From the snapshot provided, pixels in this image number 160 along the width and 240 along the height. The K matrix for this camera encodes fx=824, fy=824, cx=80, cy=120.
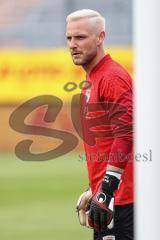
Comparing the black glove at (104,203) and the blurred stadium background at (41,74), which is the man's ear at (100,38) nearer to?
the black glove at (104,203)

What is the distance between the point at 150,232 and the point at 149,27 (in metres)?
0.51

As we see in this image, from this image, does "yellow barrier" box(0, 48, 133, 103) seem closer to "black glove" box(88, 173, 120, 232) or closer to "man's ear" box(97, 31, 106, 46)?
"man's ear" box(97, 31, 106, 46)

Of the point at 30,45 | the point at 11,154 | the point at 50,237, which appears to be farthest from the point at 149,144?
the point at 30,45

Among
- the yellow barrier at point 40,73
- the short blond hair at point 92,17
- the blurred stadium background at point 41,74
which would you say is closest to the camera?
→ the short blond hair at point 92,17

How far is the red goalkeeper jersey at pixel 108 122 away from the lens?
363cm

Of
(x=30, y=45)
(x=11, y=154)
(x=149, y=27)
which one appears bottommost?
(x=11, y=154)

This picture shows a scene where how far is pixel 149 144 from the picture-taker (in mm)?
2059

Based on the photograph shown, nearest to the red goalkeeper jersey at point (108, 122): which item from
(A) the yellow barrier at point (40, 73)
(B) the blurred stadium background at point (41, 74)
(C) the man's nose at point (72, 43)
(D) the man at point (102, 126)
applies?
(D) the man at point (102, 126)

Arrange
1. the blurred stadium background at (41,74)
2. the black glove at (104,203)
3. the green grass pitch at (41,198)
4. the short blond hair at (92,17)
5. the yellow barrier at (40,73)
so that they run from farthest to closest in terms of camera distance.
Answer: the yellow barrier at (40,73)
the blurred stadium background at (41,74)
the green grass pitch at (41,198)
the short blond hair at (92,17)
the black glove at (104,203)

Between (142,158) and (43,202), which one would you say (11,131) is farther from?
(142,158)

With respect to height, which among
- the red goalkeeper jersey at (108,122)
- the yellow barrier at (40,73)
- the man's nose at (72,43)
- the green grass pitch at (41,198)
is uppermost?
the man's nose at (72,43)

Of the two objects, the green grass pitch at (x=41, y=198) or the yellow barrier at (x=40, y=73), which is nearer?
the green grass pitch at (x=41, y=198)

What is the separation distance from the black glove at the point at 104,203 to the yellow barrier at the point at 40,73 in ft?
35.6

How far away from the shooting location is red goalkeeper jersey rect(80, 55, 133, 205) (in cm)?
363
